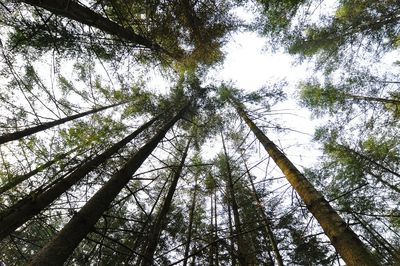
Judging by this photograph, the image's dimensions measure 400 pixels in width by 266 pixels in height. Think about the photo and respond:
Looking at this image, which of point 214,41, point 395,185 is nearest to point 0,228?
point 214,41

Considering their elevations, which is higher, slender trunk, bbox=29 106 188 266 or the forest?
the forest

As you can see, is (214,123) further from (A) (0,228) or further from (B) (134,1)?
(A) (0,228)

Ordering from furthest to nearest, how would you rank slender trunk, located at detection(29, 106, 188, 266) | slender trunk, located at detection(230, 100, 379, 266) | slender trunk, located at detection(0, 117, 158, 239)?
slender trunk, located at detection(0, 117, 158, 239) → slender trunk, located at detection(230, 100, 379, 266) → slender trunk, located at detection(29, 106, 188, 266)

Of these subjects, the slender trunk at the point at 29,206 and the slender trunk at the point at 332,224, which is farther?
the slender trunk at the point at 29,206

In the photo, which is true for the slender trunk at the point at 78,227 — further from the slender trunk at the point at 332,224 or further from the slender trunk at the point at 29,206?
the slender trunk at the point at 332,224

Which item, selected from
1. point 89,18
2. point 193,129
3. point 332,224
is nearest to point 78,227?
point 332,224

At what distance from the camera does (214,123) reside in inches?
431

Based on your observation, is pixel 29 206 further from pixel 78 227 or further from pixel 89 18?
pixel 89 18

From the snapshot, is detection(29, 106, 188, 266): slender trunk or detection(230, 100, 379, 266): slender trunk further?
detection(230, 100, 379, 266): slender trunk

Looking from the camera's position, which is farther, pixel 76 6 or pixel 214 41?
pixel 214 41

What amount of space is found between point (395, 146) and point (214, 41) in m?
8.78

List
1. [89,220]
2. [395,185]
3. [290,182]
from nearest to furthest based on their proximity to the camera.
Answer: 1. [89,220]
2. [290,182]
3. [395,185]

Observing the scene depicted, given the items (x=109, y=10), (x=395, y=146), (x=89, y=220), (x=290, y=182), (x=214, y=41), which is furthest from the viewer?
(x=395, y=146)

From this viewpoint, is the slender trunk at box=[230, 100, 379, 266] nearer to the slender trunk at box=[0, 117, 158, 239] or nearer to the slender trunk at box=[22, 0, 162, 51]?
the slender trunk at box=[0, 117, 158, 239]
